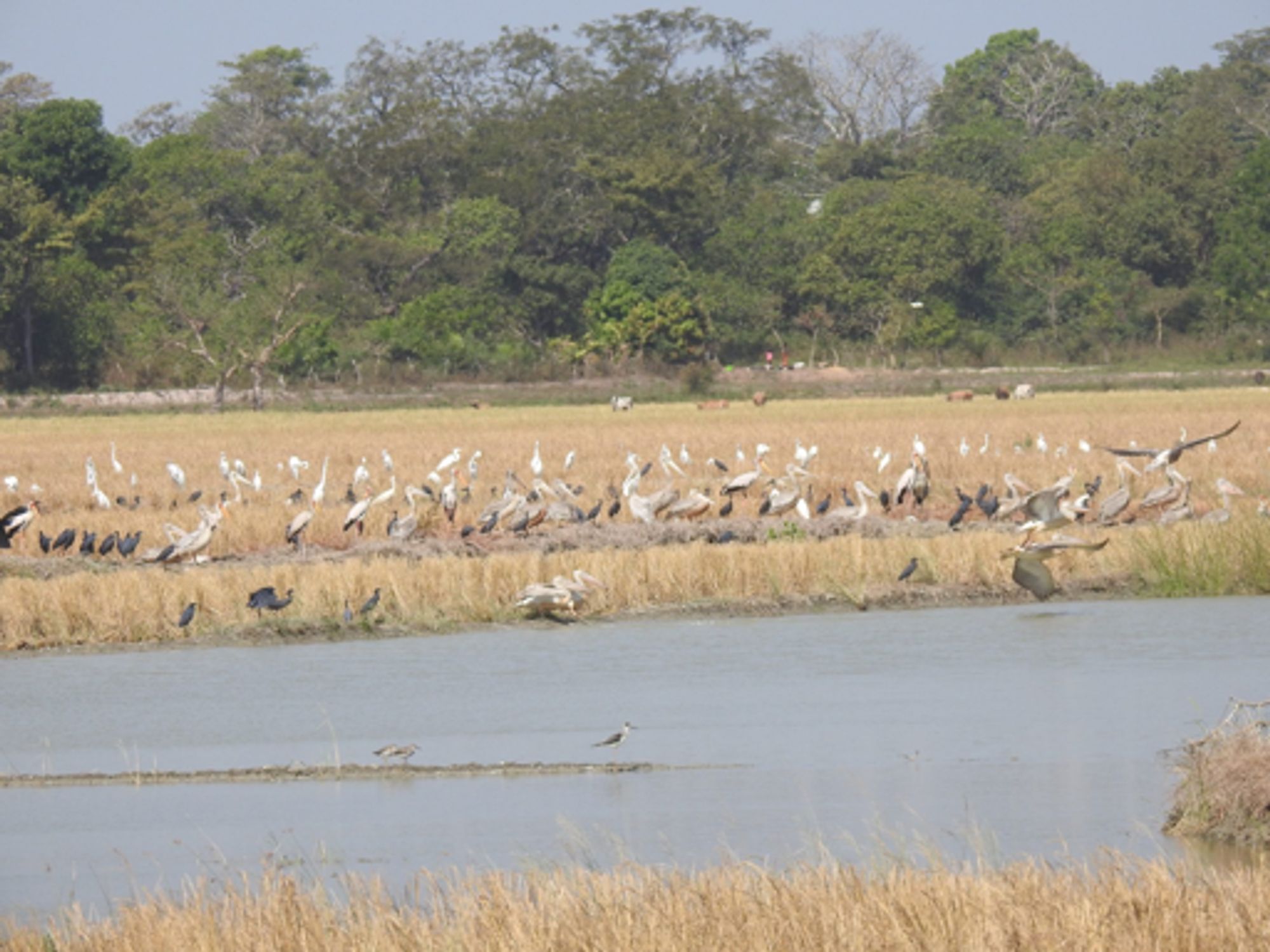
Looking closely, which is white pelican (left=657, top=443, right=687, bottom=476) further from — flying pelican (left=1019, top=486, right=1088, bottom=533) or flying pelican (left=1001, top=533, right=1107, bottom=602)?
flying pelican (left=1019, top=486, right=1088, bottom=533)

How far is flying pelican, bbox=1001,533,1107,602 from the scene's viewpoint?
14398 mm

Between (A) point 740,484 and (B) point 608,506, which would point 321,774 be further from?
(A) point 740,484

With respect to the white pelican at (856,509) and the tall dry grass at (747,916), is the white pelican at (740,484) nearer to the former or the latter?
the white pelican at (856,509)

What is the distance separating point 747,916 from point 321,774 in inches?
175

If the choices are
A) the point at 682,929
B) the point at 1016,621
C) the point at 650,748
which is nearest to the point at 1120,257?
the point at 1016,621

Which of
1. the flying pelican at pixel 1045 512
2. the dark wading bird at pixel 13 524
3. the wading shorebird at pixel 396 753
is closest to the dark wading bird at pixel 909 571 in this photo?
the flying pelican at pixel 1045 512

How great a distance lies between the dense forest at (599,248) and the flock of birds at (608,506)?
102ft

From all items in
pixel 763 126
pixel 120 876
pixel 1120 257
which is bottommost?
pixel 120 876

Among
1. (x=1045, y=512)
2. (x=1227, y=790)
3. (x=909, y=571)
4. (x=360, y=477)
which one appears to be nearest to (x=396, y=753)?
(x=1227, y=790)

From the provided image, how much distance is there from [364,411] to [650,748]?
136 ft

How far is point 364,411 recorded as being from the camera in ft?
171

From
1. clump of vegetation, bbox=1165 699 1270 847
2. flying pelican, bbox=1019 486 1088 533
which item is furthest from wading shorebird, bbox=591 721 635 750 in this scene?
flying pelican, bbox=1019 486 1088 533

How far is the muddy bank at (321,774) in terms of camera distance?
10750 millimetres

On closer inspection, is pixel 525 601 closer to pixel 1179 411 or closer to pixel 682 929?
pixel 682 929
